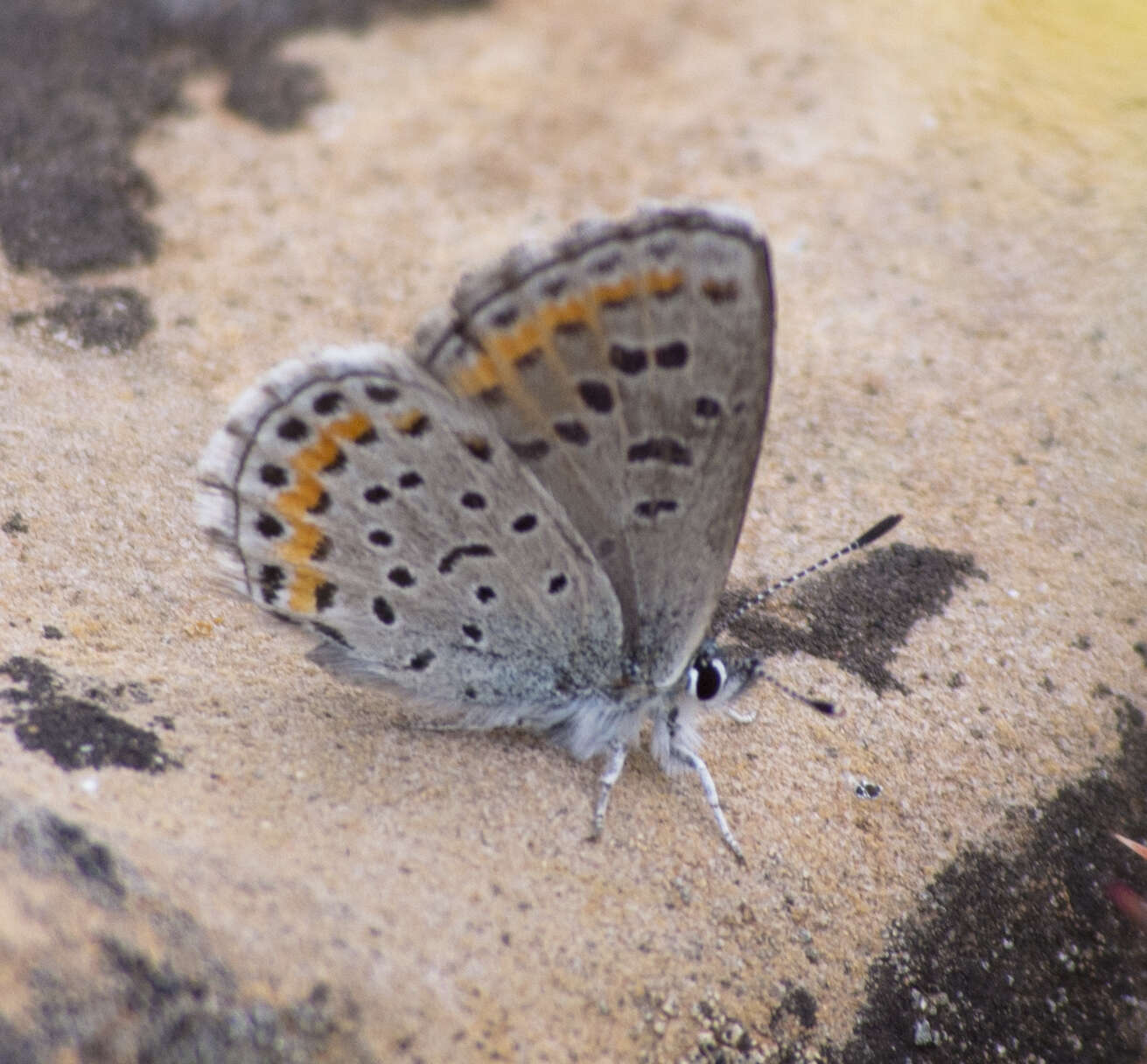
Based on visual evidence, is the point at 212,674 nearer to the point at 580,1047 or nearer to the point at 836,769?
the point at 580,1047

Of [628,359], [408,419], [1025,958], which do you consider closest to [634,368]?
[628,359]

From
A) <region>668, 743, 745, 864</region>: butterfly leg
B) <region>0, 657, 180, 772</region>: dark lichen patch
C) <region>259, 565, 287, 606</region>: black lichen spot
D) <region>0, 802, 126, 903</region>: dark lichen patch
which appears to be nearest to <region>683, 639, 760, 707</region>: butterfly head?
<region>668, 743, 745, 864</region>: butterfly leg

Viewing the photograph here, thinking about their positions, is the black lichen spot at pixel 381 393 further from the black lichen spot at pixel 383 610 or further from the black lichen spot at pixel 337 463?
the black lichen spot at pixel 383 610

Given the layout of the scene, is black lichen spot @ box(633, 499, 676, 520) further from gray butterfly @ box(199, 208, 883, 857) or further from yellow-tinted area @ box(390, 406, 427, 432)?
yellow-tinted area @ box(390, 406, 427, 432)

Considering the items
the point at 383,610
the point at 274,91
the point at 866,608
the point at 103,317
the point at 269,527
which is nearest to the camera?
the point at 269,527

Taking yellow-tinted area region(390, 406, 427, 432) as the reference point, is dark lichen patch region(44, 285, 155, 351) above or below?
below

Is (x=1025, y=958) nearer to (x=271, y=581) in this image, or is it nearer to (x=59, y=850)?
(x=271, y=581)
